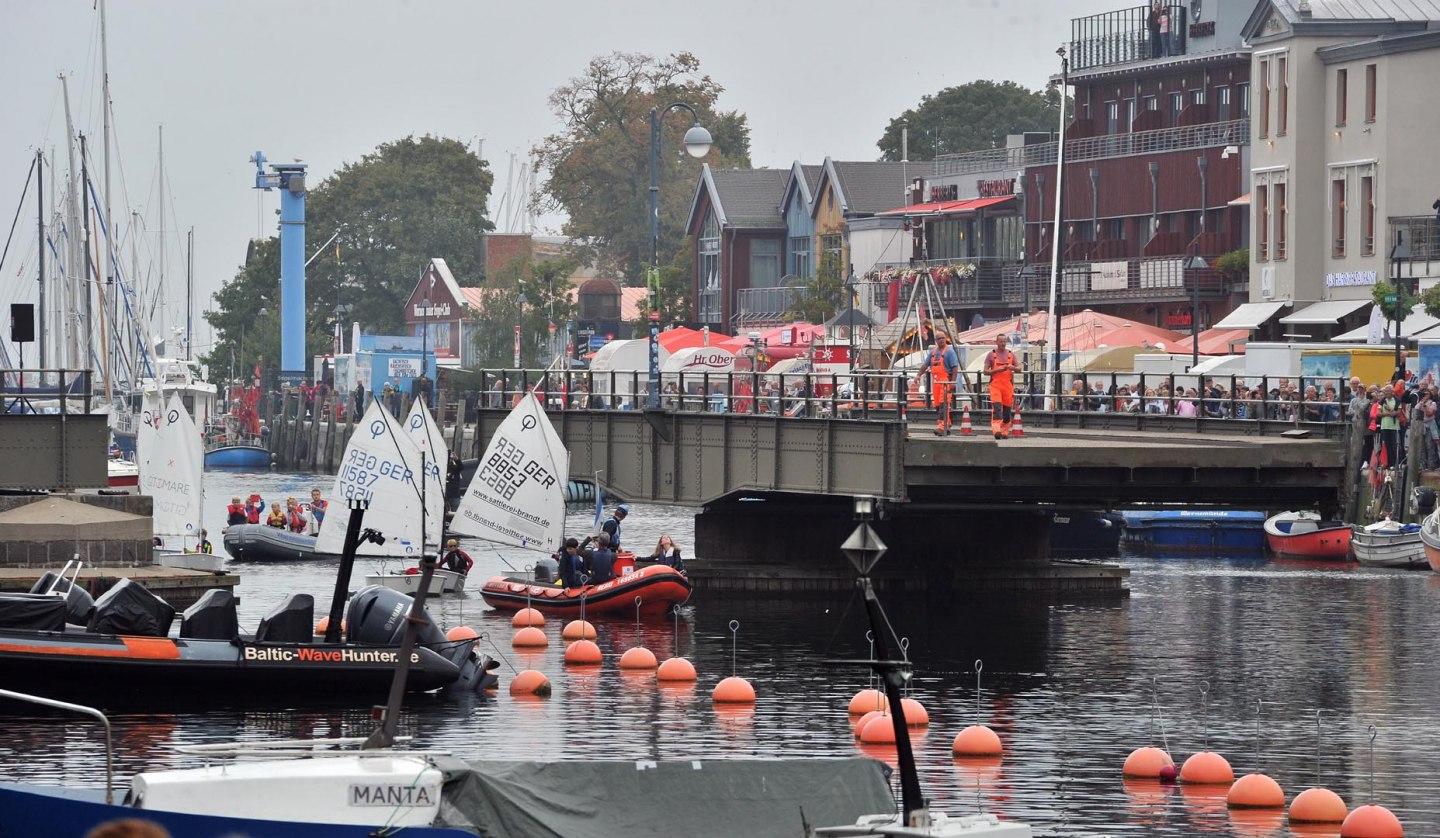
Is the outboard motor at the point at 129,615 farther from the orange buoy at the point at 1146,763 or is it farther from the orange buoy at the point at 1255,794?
the orange buoy at the point at 1255,794

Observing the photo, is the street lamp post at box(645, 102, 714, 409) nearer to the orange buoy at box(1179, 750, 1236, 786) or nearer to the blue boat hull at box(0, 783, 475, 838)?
the orange buoy at box(1179, 750, 1236, 786)

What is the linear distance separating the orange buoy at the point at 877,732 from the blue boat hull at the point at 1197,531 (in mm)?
44022

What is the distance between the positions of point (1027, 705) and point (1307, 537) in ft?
113

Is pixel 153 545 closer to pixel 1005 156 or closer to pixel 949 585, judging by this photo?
pixel 949 585

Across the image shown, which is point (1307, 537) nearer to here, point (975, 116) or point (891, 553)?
point (891, 553)

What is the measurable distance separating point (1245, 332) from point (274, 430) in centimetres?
8122

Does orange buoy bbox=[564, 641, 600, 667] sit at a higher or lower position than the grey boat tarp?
lower

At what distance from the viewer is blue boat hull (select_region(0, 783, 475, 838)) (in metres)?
21.8

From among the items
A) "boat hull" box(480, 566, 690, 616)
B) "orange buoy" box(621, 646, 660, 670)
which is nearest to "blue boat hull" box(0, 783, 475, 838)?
"orange buoy" box(621, 646, 660, 670)

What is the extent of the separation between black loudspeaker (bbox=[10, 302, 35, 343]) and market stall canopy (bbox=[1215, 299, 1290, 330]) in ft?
152

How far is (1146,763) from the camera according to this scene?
32.8 m

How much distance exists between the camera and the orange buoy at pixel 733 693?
39844 mm

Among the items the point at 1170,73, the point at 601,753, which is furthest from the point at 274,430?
the point at 601,753

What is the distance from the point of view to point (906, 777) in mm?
20703
